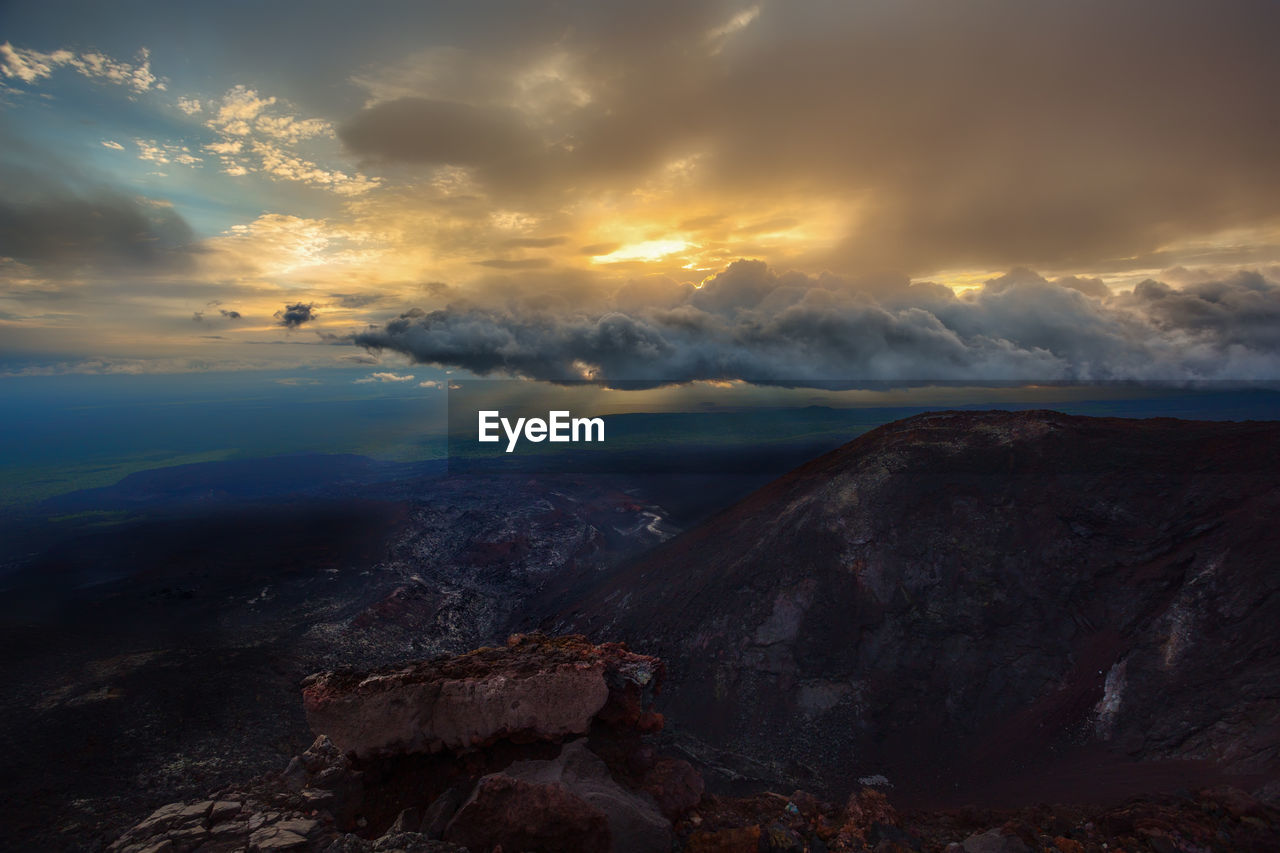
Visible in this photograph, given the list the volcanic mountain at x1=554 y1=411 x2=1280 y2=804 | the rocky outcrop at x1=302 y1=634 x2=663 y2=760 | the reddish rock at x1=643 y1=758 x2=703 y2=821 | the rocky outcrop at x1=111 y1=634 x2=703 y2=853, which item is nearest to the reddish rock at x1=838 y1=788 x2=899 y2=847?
the reddish rock at x1=643 y1=758 x2=703 y2=821

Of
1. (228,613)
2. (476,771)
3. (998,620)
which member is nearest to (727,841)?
(476,771)

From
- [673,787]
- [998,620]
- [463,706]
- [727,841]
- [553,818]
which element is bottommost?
[998,620]

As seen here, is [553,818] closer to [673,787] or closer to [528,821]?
[528,821]

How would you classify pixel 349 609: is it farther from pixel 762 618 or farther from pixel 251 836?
pixel 251 836

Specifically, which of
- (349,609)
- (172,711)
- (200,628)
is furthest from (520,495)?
(172,711)

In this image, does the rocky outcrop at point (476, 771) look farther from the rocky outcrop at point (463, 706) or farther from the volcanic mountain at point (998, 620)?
the volcanic mountain at point (998, 620)

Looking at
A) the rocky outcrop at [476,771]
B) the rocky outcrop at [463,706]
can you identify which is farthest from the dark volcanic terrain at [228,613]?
the rocky outcrop at [463,706]
